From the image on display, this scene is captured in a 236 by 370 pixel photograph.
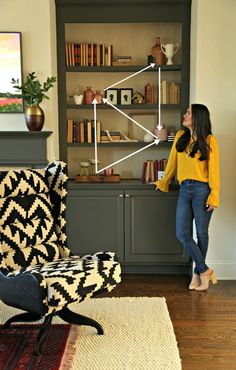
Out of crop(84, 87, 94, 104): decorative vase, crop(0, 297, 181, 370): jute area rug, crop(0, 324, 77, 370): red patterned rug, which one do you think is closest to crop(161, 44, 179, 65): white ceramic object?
crop(84, 87, 94, 104): decorative vase

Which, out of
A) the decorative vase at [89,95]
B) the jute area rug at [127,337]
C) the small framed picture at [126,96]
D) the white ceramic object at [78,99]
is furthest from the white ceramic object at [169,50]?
the jute area rug at [127,337]

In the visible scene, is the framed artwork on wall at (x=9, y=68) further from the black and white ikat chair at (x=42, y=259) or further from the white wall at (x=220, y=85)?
the white wall at (x=220, y=85)

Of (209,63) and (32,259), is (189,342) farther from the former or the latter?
(209,63)

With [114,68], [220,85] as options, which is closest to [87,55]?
[114,68]

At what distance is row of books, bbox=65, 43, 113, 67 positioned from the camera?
3.89 m

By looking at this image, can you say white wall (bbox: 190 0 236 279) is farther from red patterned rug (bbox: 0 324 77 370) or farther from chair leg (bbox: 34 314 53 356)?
chair leg (bbox: 34 314 53 356)

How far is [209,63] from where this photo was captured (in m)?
3.48

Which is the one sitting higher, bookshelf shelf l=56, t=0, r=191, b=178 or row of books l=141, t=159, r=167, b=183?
bookshelf shelf l=56, t=0, r=191, b=178

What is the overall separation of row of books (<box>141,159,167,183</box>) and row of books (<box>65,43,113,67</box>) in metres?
1.02

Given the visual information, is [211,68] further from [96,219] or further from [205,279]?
[205,279]

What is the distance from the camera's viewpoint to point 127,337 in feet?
8.41

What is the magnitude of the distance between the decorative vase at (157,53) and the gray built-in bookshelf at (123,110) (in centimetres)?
8

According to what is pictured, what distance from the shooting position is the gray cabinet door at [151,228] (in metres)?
3.67

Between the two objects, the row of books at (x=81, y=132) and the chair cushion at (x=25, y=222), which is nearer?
the chair cushion at (x=25, y=222)
